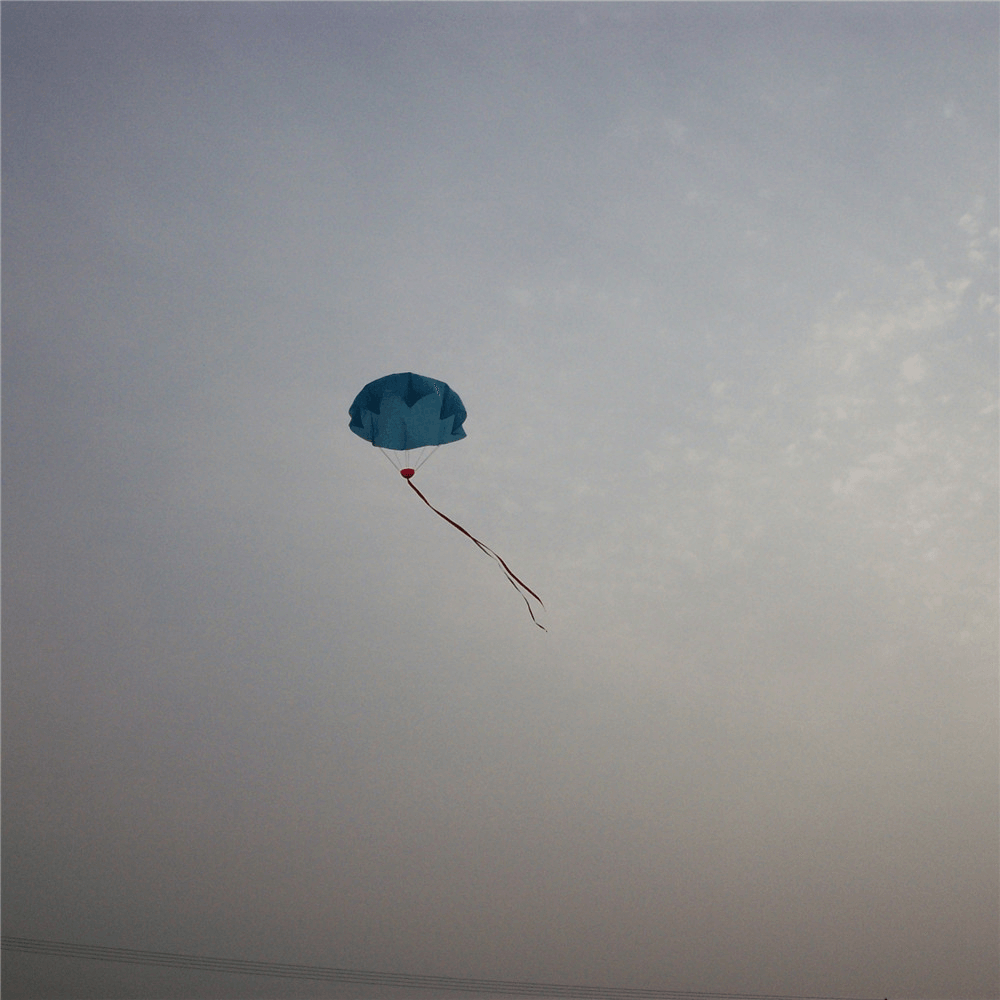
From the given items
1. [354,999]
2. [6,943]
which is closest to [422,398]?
[354,999]

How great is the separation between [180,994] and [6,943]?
257 inches

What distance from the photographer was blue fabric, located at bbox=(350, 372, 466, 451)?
37.0 feet

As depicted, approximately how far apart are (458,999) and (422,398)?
26.9 meters

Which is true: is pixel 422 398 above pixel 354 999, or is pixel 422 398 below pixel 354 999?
above

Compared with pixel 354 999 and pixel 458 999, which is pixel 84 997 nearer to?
pixel 354 999

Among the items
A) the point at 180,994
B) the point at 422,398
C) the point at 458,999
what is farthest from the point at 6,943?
the point at 422,398

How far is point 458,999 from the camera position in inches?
1086

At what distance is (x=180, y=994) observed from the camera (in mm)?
26203

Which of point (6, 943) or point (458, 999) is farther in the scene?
point (458, 999)

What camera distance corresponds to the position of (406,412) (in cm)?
1129

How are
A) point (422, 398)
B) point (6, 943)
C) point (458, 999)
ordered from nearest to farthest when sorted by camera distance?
point (422, 398) < point (6, 943) < point (458, 999)

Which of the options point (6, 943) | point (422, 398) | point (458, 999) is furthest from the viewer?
point (458, 999)

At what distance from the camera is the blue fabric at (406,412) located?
37.0 feet

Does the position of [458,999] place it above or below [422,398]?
below
